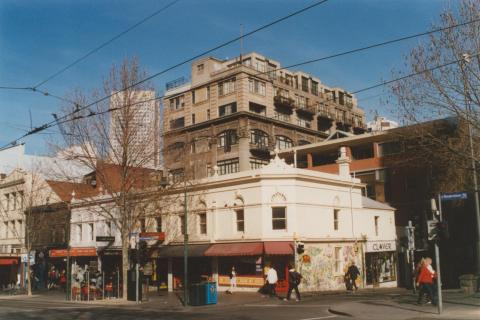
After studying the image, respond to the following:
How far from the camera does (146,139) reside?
30.4m

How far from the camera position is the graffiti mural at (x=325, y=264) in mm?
31266

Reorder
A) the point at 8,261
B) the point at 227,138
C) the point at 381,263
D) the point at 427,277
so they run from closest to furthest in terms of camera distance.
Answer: the point at 427,277
the point at 381,263
the point at 8,261
the point at 227,138

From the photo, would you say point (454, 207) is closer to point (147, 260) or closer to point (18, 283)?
point (147, 260)

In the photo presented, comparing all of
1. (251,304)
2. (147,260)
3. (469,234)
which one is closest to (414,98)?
(251,304)

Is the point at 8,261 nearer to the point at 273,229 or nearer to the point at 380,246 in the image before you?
the point at 273,229

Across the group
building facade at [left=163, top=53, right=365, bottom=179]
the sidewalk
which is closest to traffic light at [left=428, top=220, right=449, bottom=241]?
the sidewalk

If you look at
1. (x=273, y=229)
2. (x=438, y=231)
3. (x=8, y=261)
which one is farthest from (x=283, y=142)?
(x=438, y=231)

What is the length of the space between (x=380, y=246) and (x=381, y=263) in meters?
1.93

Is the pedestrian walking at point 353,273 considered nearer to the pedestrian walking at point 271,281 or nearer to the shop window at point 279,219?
the shop window at point 279,219

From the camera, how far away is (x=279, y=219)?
31078mm

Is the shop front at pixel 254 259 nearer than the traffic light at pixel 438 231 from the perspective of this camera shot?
No

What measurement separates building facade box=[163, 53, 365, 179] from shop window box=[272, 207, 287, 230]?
25242 mm

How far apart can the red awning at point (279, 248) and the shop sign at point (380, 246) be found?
841cm

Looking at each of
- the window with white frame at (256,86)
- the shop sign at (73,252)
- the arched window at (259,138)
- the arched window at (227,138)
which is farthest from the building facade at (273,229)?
the window with white frame at (256,86)
